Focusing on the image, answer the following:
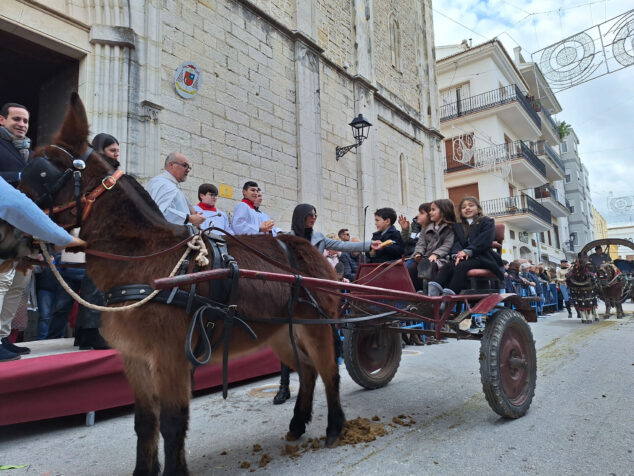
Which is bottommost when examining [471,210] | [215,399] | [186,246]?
[215,399]

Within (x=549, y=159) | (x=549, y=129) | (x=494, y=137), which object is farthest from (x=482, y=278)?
(x=549, y=129)

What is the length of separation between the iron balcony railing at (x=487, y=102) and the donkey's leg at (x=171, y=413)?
82.7 ft

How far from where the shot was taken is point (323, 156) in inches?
420

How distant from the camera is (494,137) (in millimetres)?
23734

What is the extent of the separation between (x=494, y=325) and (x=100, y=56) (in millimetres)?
6764

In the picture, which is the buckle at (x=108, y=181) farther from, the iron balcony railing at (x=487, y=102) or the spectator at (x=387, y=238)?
the iron balcony railing at (x=487, y=102)

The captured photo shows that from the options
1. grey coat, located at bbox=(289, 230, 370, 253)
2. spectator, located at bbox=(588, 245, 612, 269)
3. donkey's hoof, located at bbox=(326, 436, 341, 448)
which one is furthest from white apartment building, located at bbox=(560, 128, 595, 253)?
donkey's hoof, located at bbox=(326, 436, 341, 448)

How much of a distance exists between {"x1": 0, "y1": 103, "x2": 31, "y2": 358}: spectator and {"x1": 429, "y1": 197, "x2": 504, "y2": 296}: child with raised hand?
13.0 ft

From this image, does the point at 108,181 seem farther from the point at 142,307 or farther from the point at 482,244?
the point at 482,244

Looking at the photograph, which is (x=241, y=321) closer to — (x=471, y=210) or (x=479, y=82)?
(x=471, y=210)

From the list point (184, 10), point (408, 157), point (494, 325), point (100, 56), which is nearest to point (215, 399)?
point (494, 325)

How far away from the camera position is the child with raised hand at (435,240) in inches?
166

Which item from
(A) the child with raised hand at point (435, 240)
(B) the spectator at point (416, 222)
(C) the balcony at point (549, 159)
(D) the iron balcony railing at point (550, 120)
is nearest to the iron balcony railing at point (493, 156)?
(C) the balcony at point (549, 159)

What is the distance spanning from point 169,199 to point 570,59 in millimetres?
12828
